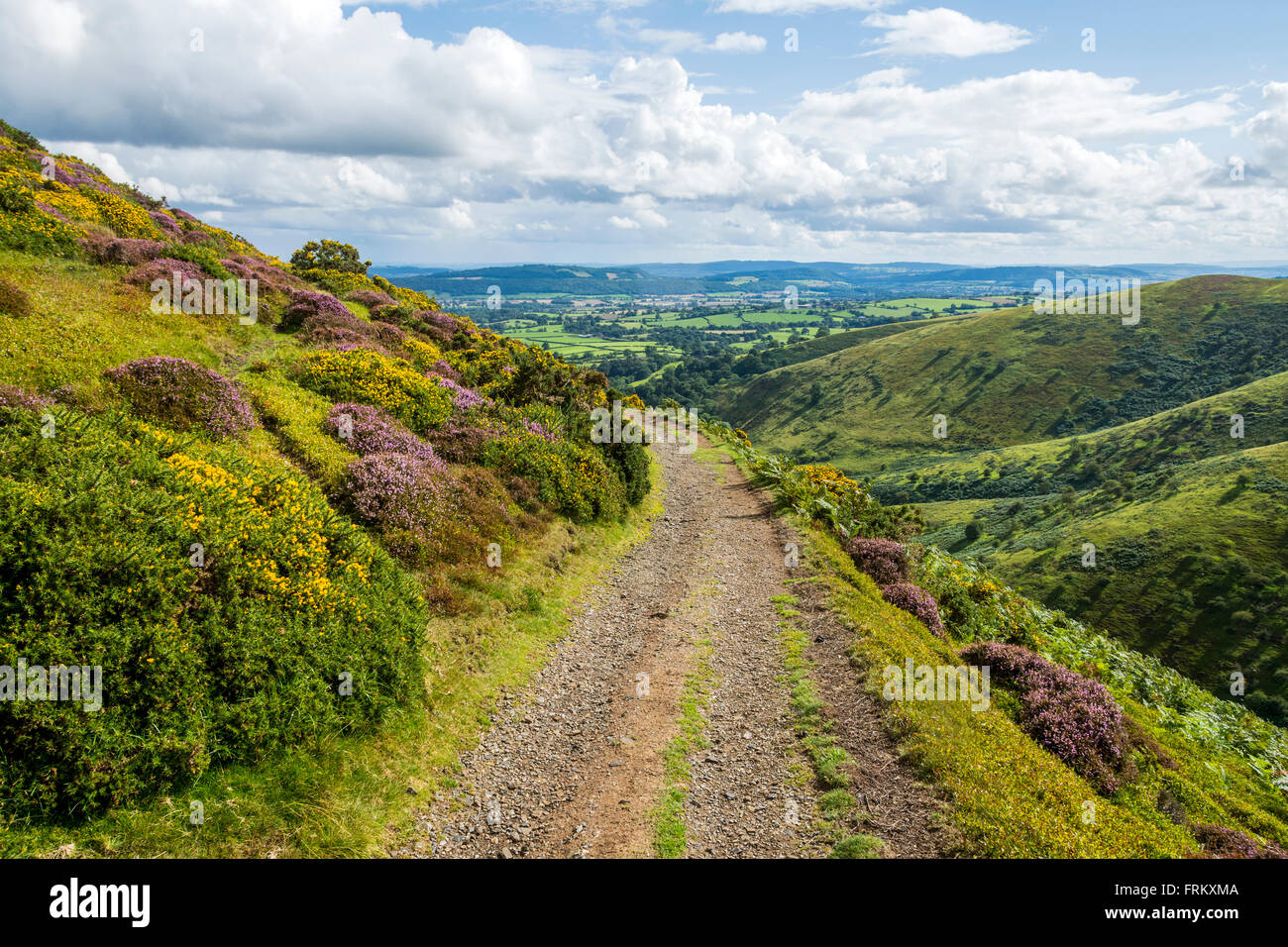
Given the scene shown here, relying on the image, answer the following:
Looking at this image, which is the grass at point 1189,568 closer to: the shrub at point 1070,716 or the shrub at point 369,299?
the shrub at point 1070,716

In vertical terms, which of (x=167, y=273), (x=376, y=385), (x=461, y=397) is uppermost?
(x=167, y=273)

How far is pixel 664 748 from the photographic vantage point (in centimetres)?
1153

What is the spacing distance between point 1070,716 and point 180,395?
22468mm

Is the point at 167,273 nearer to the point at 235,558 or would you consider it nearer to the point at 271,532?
the point at 271,532

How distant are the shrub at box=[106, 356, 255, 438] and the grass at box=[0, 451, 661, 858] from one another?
6.92 metres

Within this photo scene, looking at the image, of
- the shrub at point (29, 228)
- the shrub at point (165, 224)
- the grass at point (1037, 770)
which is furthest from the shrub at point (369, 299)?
the grass at point (1037, 770)

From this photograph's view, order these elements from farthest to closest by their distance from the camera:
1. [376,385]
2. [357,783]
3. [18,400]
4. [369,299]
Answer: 1. [369,299]
2. [376,385]
3. [18,400]
4. [357,783]

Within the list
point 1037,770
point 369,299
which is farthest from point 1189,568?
point 369,299

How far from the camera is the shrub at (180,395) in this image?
13547 millimetres

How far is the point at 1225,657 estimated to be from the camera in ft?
186

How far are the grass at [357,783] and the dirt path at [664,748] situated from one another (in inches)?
19.9

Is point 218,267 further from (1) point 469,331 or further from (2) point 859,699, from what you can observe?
A: (2) point 859,699

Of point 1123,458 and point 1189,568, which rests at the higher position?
point 1123,458

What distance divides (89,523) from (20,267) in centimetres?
1941
